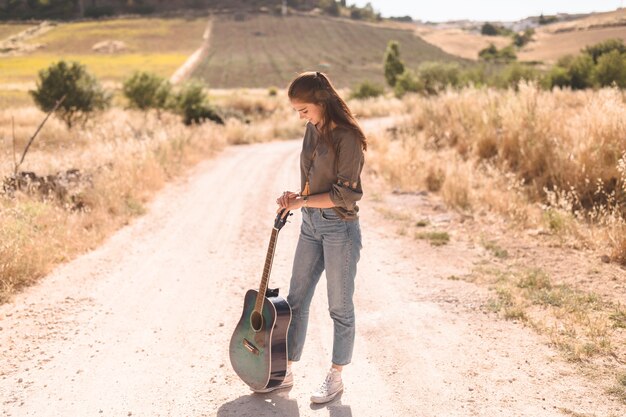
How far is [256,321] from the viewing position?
Answer: 3.85 meters

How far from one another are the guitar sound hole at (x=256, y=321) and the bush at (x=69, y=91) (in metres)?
19.0

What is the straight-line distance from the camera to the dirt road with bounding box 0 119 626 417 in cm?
388

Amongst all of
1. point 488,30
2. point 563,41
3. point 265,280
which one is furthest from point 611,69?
point 488,30

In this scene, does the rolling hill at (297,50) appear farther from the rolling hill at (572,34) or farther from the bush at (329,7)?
the rolling hill at (572,34)

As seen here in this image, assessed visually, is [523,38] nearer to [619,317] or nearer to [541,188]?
[541,188]

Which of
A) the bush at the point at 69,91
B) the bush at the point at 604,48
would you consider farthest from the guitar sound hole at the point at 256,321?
the bush at the point at 69,91

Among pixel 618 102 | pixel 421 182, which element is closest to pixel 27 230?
pixel 421 182

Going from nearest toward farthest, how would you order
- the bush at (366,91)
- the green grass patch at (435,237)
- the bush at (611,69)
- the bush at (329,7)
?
the green grass patch at (435,237) < the bush at (611,69) < the bush at (366,91) < the bush at (329,7)

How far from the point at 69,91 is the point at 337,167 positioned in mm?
20366

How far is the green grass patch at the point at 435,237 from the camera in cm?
792

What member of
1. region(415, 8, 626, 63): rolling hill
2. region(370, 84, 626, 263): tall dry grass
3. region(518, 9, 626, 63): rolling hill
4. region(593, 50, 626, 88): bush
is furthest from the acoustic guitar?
region(593, 50, 626, 88): bush

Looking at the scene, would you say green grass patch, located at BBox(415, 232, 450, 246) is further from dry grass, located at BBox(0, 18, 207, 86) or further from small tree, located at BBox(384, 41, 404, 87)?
small tree, located at BBox(384, 41, 404, 87)

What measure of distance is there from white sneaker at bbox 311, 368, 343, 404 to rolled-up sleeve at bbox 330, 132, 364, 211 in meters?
1.17

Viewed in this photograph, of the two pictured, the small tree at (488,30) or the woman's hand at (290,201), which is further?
the small tree at (488,30)
